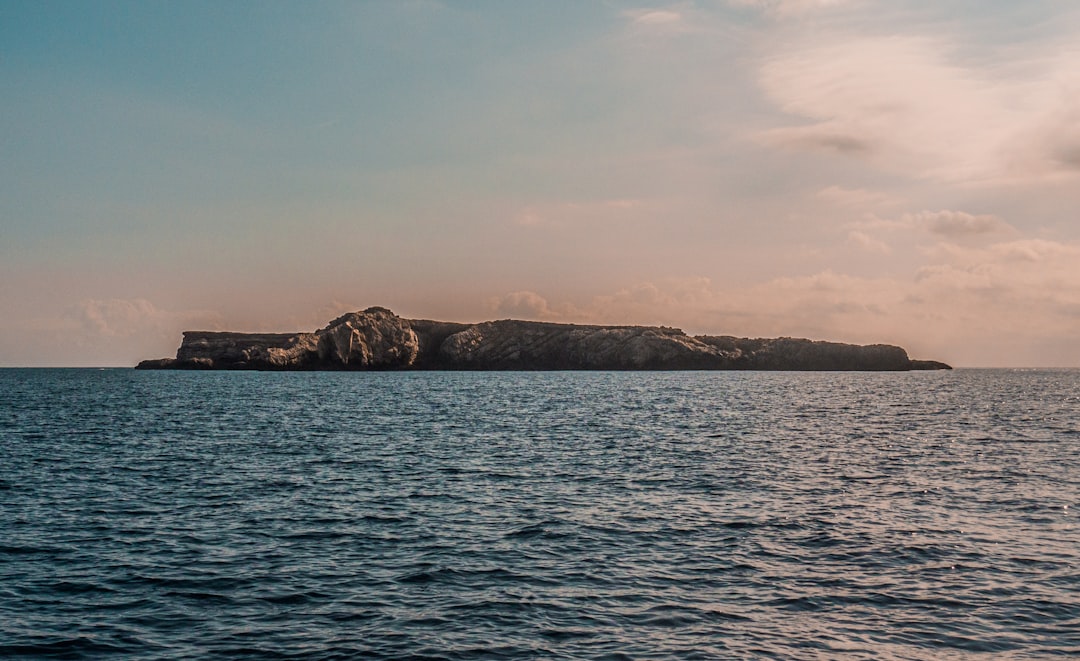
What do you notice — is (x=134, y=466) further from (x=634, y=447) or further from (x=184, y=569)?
(x=634, y=447)

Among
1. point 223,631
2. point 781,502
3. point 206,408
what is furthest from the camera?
point 206,408

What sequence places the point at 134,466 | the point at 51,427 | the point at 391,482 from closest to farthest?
the point at 391,482
the point at 134,466
the point at 51,427

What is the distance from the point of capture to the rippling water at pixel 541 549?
1742cm

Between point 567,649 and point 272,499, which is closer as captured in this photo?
point 567,649

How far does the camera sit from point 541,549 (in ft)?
80.9

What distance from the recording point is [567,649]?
54.2ft

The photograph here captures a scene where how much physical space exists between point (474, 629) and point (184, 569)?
9.75m

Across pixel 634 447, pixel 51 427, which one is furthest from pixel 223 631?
pixel 51 427

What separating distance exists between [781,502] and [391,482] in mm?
17254

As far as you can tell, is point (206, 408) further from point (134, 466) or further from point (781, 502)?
point (781, 502)

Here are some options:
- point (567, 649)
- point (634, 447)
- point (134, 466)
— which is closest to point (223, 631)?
point (567, 649)

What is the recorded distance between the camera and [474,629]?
58.4 ft

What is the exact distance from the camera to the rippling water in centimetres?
1742

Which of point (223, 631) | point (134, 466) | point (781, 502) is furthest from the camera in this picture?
point (134, 466)
